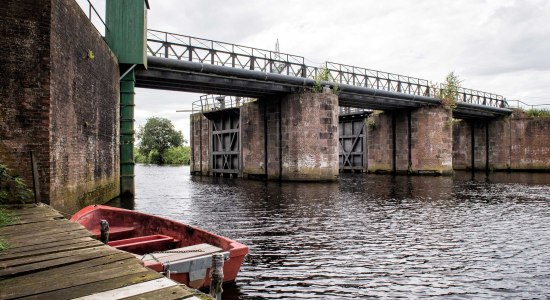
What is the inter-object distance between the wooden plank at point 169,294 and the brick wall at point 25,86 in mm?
6466

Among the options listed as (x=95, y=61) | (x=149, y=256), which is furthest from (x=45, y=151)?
(x=95, y=61)

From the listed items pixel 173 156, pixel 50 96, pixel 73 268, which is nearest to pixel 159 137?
pixel 173 156

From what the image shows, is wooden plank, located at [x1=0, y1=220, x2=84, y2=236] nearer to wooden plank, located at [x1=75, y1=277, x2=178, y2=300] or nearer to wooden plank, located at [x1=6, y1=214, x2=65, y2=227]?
wooden plank, located at [x1=6, y1=214, x2=65, y2=227]

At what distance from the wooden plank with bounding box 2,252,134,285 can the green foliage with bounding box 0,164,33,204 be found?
15.2 ft

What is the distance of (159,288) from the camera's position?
3.37m

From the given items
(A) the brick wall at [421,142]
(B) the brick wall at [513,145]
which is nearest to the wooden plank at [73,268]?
(A) the brick wall at [421,142]

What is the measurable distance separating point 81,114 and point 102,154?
10.00 feet

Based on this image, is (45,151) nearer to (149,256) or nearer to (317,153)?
(149,256)

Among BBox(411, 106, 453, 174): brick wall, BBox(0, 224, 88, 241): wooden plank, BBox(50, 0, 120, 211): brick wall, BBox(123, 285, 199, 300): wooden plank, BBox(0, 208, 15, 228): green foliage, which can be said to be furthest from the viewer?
BBox(411, 106, 453, 174): brick wall

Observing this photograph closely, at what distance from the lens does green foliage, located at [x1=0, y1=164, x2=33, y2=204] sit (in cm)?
796

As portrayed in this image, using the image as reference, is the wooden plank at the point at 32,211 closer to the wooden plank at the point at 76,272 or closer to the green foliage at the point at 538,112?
the wooden plank at the point at 76,272

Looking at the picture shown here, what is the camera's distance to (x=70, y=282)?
3.61 m

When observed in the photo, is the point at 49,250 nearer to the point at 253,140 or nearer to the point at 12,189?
the point at 12,189

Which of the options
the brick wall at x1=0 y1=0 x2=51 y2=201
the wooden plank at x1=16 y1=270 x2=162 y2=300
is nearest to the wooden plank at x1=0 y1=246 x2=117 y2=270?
the wooden plank at x1=16 y1=270 x2=162 y2=300
